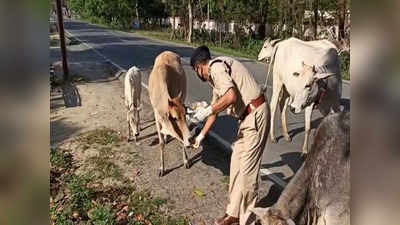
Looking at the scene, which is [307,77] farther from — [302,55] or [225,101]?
[225,101]

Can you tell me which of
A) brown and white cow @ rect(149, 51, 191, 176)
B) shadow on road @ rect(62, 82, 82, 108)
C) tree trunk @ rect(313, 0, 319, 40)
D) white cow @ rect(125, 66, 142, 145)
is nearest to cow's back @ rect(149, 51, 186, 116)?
brown and white cow @ rect(149, 51, 191, 176)

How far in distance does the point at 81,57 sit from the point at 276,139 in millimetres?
12409

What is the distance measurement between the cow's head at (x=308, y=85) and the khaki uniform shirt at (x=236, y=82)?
201cm

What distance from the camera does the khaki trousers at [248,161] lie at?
3.08 m

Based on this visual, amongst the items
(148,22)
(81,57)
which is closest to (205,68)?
(81,57)

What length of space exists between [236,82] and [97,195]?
2.03m

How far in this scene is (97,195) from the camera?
421cm

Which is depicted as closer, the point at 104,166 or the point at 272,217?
the point at 272,217

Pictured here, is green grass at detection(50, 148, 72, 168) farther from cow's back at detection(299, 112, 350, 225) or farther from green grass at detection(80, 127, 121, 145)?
cow's back at detection(299, 112, 350, 225)

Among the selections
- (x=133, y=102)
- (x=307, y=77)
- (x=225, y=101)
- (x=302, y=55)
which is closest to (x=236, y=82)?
(x=225, y=101)
